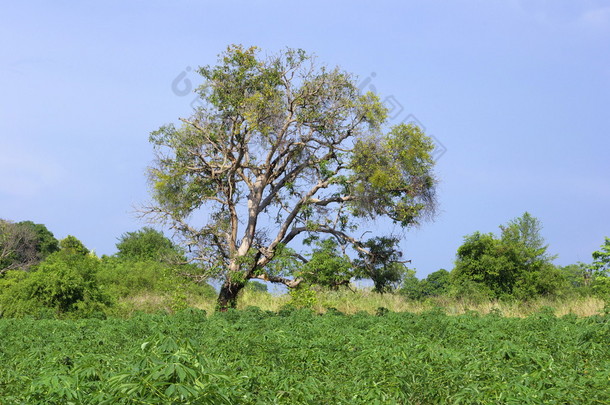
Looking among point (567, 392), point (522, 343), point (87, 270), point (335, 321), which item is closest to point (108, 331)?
point (335, 321)

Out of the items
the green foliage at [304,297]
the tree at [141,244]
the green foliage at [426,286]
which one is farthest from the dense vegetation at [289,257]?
the tree at [141,244]

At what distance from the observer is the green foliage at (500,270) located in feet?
91.9

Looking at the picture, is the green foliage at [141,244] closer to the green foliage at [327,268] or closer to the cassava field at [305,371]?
the green foliage at [327,268]

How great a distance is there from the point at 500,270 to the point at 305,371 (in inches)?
910

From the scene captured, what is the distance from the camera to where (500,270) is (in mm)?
28375

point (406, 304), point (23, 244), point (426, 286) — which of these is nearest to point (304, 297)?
point (406, 304)

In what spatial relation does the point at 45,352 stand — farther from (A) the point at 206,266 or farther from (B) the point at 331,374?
(A) the point at 206,266

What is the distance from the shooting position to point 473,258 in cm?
2856

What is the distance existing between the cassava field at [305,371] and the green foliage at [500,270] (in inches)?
669

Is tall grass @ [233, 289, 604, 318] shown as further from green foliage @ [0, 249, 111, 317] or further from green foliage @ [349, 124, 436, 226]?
green foliage @ [0, 249, 111, 317]

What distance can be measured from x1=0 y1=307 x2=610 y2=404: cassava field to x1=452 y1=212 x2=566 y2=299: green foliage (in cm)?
1700

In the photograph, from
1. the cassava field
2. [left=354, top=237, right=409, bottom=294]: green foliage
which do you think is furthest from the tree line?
the cassava field

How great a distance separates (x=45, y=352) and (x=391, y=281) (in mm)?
17269

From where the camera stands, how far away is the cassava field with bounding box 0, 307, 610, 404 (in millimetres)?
3893
